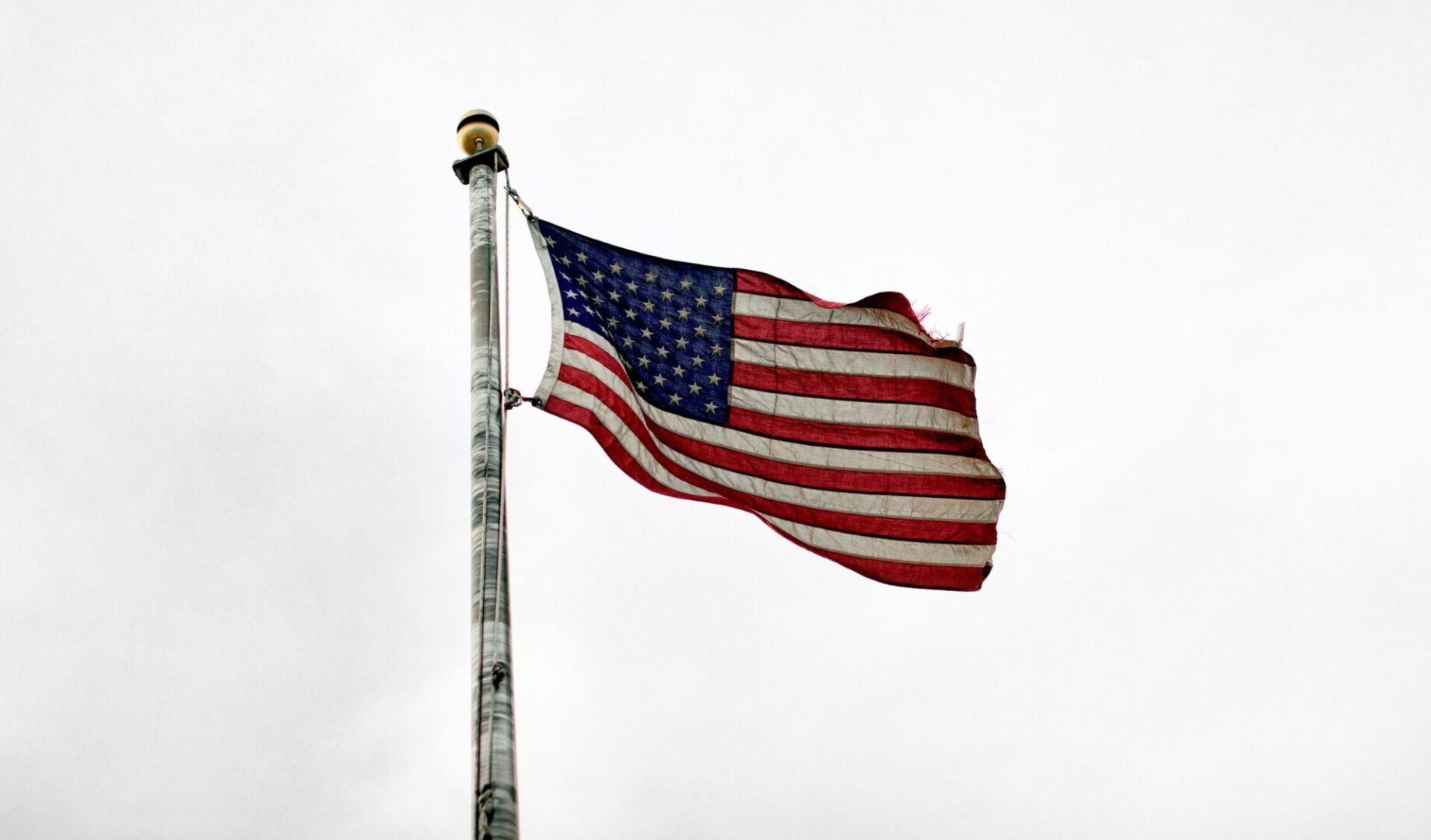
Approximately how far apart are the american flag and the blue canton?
0.02m

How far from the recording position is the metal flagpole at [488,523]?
9.78 metres

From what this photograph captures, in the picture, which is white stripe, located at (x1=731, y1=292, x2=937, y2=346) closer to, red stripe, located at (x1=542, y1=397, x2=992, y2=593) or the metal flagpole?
red stripe, located at (x1=542, y1=397, x2=992, y2=593)

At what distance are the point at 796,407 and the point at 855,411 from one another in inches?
34.3

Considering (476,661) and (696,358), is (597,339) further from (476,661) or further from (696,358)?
(476,661)

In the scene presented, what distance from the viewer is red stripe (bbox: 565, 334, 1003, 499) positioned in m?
16.0

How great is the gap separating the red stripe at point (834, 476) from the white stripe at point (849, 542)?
52cm

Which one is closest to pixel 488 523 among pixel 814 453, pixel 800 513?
pixel 800 513

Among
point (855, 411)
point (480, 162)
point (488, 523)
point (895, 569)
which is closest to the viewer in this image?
point (488, 523)

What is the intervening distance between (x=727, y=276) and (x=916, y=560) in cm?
458

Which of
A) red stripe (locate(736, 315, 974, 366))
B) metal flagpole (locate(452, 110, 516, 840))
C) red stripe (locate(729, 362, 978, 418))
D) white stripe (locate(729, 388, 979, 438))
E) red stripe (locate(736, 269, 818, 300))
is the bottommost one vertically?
metal flagpole (locate(452, 110, 516, 840))

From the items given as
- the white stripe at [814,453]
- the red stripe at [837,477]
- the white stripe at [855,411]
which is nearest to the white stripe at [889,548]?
the red stripe at [837,477]

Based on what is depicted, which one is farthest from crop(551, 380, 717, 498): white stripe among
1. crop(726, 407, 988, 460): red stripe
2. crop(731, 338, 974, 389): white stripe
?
crop(731, 338, 974, 389): white stripe

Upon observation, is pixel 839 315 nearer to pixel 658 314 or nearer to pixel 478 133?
pixel 658 314

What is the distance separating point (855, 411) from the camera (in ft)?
57.3
